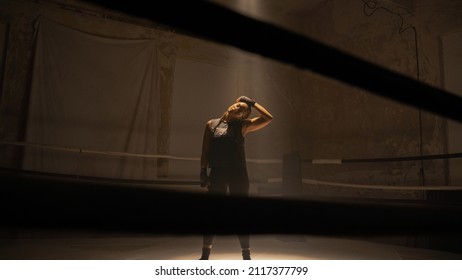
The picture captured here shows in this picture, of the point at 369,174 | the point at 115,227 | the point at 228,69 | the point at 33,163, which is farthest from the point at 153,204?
the point at 228,69

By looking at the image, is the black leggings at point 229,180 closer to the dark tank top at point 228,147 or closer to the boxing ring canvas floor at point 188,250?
the dark tank top at point 228,147

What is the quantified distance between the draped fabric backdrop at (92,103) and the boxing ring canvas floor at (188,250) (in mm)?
822

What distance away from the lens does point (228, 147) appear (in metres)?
2.10

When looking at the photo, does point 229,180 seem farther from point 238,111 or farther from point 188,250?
point 188,250

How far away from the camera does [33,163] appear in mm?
3340

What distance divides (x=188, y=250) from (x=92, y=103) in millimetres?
2057

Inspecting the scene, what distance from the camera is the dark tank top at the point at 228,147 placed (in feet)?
6.86

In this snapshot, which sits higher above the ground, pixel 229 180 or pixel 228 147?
pixel 228 147

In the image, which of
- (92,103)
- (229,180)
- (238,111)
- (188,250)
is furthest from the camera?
(92,103)

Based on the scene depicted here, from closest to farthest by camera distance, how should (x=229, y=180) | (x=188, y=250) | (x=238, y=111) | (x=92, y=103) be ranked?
(x=229, y=180) → (x=238, y=111) → (x=188, y=250) → (x=92, y=103)

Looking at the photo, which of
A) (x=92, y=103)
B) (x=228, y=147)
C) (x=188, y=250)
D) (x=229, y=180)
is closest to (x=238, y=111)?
(x=228, y=147)

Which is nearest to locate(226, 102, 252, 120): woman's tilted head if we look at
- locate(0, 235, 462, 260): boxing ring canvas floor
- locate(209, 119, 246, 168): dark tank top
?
locate(209, 119, 246, 168): dark tank top

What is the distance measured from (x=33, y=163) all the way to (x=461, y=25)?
183 inches
